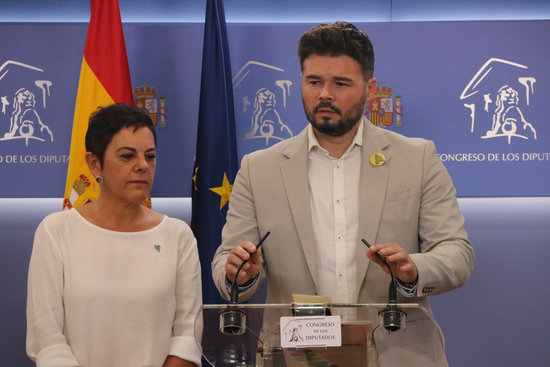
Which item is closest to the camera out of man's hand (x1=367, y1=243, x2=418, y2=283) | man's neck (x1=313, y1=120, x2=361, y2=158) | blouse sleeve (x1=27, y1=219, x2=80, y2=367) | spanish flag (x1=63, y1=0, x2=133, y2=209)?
man's hand (x1=367, y1=243, x2=418, y2=283)

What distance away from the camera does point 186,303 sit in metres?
2.05

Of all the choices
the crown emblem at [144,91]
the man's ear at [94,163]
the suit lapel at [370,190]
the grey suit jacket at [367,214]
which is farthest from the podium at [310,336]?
the crown emblem at [144,91]

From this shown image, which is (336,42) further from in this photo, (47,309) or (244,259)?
(47,309)

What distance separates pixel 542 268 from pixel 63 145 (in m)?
2.79

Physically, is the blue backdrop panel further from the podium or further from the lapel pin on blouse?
the podium

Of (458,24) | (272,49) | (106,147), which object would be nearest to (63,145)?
(272,49)

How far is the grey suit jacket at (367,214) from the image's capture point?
1951 millimetres

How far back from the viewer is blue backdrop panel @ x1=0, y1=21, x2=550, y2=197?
3.69 meters

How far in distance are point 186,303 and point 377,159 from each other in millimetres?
728

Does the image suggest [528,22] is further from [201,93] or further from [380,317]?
[380,317]

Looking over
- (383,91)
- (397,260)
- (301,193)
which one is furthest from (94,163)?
(383,91)

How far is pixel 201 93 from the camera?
3.55 metres

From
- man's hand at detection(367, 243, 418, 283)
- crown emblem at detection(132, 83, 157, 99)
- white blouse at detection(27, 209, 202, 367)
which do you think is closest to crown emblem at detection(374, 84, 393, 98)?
crown emblem at detection(132, 83, 157, 99)

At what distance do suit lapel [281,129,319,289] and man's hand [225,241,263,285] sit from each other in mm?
311
